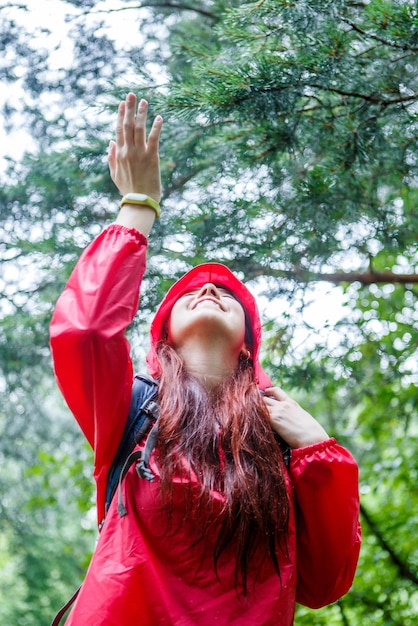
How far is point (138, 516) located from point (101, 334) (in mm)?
486

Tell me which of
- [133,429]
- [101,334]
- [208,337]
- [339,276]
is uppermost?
[101,334]

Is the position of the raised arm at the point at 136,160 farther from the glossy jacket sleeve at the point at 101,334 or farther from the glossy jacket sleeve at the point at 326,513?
the glossy jacket sleeve at the point at 326,513

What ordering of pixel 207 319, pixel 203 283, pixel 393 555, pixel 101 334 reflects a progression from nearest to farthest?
pixel 101 334
pixel 207 319
pixel 203 283
pixel 393 555

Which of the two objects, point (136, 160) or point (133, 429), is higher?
point (136, 160)

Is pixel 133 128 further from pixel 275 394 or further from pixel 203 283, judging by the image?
pixel 275 394

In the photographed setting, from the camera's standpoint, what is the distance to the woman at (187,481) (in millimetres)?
1549

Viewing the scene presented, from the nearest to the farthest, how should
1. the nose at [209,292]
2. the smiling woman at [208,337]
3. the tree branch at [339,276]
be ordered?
1. the smiling woman at [208,337]
2. the nose at [209,292]
3. the tree branch at [339,276]

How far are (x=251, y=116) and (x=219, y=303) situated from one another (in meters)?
0.75

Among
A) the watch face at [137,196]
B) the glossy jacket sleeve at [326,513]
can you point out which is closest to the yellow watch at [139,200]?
the watch face at [137,196]

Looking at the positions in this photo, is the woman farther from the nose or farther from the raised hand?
the nose

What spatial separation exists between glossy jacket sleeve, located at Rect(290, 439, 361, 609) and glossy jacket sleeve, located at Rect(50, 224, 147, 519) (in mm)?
532

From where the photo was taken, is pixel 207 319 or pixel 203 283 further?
pixel 203 283

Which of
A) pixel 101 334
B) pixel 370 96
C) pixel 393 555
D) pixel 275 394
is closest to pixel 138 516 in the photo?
pixel 101 334

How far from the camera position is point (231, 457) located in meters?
1.72
